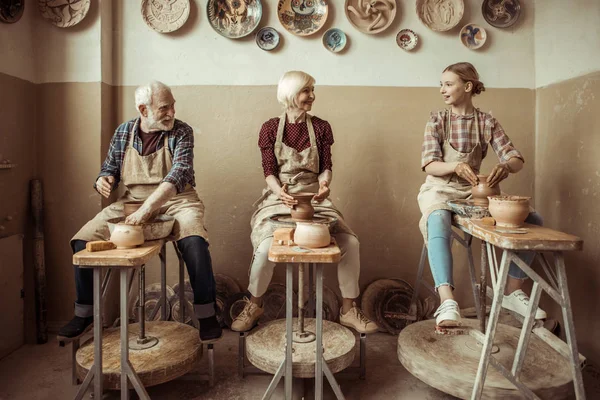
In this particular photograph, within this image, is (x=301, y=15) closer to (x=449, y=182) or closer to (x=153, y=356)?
(x=449, y=182)

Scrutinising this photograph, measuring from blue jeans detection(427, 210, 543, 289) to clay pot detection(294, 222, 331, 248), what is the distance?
76 cm

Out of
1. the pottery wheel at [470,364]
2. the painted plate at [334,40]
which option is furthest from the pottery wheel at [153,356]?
the painted plate at [334,40]

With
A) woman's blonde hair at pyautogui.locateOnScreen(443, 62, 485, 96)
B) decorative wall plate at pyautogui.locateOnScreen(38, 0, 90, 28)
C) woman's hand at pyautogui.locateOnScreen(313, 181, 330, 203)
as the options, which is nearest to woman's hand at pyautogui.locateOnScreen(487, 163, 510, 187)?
woman's blonde hair at pyautogui.locateOnScreen(443, 62, 485, 96)

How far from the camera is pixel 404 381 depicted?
9.14 feet

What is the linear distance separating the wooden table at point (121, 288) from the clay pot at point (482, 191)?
1.94 meters

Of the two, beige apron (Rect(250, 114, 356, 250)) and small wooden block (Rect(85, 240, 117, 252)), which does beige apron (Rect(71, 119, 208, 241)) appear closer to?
beige apron (Rect(250, 114, 356, 250))

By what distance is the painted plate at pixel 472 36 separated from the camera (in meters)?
3.59

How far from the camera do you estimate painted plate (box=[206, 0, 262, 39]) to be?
11.7ft

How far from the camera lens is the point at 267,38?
142 inches

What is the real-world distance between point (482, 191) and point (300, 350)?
1468 mm

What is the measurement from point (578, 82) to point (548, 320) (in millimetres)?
1779

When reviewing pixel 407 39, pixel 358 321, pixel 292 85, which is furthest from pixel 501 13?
pixel 358 321

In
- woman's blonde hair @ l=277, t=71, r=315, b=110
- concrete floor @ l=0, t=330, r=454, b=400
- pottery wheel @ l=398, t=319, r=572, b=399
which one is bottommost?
concrete floor @ l=0, t=330, r=454, b=400

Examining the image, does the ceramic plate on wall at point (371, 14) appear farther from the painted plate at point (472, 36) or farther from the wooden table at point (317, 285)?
the wooden table at point (317, 285)
